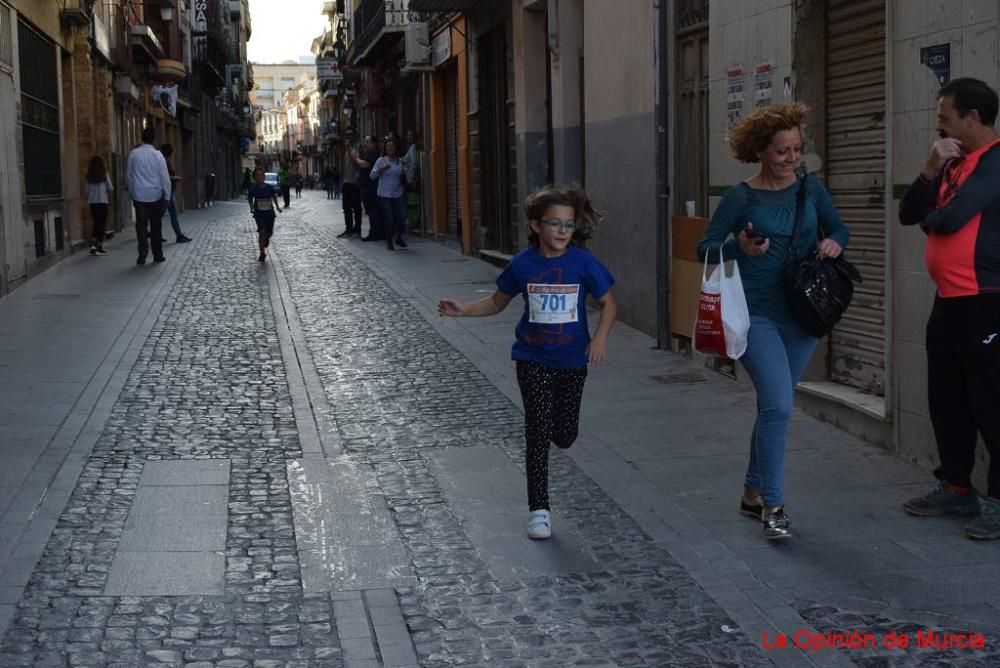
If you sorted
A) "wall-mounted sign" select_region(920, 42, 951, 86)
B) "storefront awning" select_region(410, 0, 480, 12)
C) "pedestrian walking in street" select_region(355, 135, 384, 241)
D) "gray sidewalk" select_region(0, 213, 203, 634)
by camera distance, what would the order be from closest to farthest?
"gray sidewalk" select_region(0, 213, 203, 634), "wall-mounted sign" select_region(920, 42, 951, 86), "storefront awning" select_region(410, 0, 480, 12), "pedestrian walking in street" select_region(355, 135, 384, 241)

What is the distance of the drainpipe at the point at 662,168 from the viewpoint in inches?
469

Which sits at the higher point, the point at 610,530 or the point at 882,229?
the point at 882,229

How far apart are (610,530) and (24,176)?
560 inches

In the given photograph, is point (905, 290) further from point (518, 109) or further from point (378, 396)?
point (518, 109)

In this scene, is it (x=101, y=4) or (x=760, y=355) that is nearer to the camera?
(x=760, y=355)

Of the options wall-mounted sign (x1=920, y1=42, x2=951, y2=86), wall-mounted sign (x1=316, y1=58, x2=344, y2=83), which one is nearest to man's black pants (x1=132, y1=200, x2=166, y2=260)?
wall-mounted sign (x1=920, y1=42, x2=951, y2=86)

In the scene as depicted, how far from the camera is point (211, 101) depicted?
228ft

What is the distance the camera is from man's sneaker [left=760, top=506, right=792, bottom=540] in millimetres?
6039

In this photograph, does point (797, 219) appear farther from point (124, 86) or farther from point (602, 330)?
point (124, 86)

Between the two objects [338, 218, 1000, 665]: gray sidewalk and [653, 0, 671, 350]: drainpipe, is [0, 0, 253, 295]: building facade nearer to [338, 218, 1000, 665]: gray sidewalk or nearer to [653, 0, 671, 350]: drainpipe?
[653, 0, 671, 350]: drainpipe

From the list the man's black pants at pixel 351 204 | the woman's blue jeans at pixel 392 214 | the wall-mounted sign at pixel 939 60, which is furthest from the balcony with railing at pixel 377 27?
the wall-mounted sign at pixel 939 60

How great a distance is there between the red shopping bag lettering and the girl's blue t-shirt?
1.33ft

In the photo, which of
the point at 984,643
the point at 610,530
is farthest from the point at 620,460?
the point at 984,643

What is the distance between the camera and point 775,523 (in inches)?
238
